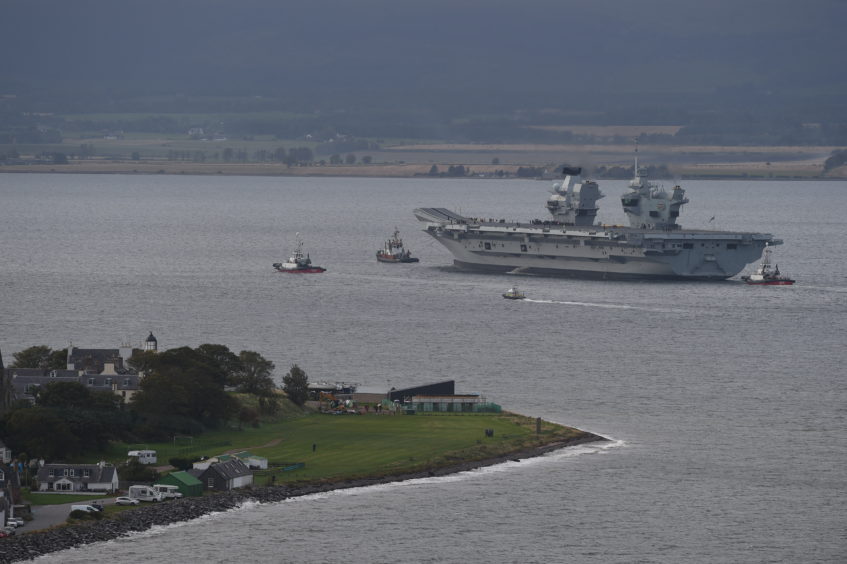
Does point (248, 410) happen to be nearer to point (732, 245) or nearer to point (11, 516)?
point (11, 516)

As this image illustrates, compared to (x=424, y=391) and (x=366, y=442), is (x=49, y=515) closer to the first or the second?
(x=366, y=442)

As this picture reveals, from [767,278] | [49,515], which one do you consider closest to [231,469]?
[49,515]

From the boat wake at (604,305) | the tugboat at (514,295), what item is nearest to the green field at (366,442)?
the boat wake at (604,305)

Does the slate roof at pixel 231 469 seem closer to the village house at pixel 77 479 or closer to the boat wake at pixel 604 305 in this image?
the village house at pixel 77 479

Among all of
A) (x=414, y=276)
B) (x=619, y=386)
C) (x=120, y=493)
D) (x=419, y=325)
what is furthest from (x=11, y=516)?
(x=414, y=276)

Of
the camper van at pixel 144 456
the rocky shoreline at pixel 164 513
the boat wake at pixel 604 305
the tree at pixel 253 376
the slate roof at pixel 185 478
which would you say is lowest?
the rocky shoreline at pixel 164 513

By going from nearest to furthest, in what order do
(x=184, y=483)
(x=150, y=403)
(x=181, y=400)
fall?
(x=184, y=483)
(x=181, y=400)
(x=150, y=403)
